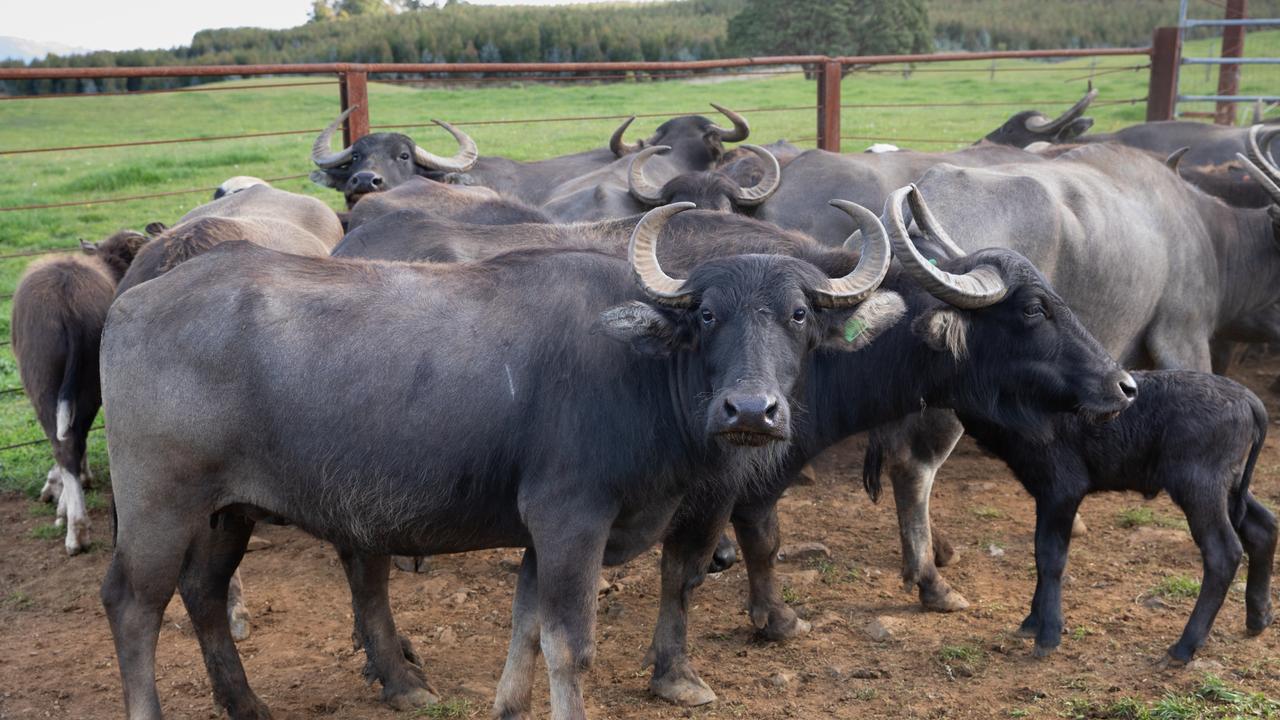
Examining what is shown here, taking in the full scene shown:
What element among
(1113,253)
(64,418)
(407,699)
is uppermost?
(1113,253)

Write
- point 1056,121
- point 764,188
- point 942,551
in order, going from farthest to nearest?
1. point 1056,121
2. point 764,188
3. point 942,551

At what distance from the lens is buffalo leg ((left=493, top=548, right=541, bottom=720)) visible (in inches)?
187

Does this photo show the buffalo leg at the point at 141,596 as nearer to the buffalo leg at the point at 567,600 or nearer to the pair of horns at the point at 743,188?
the buffalo leg at the point at 567,600

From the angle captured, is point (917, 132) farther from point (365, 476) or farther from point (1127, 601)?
point (365, 476)

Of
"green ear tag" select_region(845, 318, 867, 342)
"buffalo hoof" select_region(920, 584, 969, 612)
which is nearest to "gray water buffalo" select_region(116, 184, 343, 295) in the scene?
"green ear tag" select_region(845, 318, 867, 342)

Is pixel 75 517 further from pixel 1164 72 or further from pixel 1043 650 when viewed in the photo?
pixel 1164 72

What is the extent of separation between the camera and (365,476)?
434 cm

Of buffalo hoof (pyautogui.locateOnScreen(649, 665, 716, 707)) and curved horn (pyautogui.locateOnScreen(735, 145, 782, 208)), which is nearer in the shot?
buffalo hoof (pyautogui.locateOnScreen(649, 665, 716, 707))

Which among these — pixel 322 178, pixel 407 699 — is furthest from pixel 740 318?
pixel 322 178

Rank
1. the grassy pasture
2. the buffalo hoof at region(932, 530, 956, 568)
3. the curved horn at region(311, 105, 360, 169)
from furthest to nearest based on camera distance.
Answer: the grassy pasture < the curved horn at region(311, 105, 360, 169) < the buffalo hoof at region(932, 530, 956, 568)

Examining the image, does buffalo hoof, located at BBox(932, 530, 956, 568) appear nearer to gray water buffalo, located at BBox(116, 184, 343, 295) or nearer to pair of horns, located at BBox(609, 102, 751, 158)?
gray water buffalo, located at BBox(116, 184, 343, 295)

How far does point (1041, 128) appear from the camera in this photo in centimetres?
1180

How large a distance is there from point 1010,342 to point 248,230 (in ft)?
13.9

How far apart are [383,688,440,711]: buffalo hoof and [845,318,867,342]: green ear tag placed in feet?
7.99
